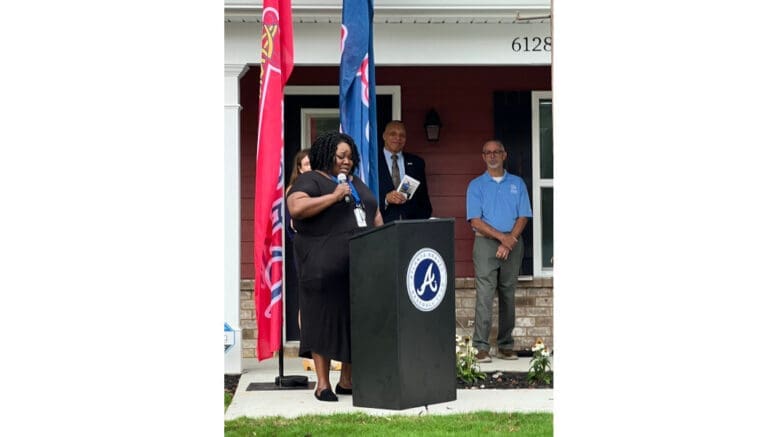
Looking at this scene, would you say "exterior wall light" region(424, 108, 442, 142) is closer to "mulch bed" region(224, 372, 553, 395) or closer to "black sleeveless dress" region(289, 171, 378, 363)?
"mulch bed" region(224, 372, 553, 395)

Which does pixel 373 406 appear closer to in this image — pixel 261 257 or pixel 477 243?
pixel 261 257

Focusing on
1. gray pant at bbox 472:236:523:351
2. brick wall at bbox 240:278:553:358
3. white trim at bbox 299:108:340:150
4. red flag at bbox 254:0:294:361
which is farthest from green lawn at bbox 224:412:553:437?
white trim at bbox 299:108:340:150

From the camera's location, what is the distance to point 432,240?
5270 mm

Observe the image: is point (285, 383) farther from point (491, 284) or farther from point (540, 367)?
point (491, 284)

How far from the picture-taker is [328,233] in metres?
6.52

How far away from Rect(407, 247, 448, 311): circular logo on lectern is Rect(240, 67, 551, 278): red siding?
427cm

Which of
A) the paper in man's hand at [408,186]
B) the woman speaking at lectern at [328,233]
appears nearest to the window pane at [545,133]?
the paper in man's hand at [408,186]

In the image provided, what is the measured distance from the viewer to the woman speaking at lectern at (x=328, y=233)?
6.45 m

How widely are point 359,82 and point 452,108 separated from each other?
6.60 feet

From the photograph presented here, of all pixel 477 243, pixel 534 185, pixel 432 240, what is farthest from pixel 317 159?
pixel 534 185

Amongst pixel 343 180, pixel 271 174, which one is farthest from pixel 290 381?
pixel 343 180

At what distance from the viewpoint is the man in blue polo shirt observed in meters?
8.78

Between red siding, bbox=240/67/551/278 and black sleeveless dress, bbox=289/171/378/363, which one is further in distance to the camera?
red siding, bbox=240/67/551/278

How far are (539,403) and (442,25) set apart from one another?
121 inches
